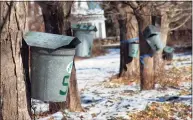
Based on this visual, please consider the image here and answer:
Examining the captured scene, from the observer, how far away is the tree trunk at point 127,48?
39.0ft

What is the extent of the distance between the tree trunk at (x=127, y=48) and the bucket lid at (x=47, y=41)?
8252 mm

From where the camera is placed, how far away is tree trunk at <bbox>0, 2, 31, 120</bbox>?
11.1 feet

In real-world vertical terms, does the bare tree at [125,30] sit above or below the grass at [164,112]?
above

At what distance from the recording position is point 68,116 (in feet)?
19.8

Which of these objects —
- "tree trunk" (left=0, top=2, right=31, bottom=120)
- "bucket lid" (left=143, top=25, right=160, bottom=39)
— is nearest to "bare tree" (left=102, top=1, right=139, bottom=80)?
"bucket lid" (left=143, top=25, right=160, bottom=39)

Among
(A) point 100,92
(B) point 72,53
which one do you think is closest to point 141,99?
(A) point 100,92

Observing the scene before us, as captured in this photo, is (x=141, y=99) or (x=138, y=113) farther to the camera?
(x=141, y=99)

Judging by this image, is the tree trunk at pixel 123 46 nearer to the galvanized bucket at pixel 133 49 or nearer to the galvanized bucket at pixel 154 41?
the galvanized bucket at pixel 133 49

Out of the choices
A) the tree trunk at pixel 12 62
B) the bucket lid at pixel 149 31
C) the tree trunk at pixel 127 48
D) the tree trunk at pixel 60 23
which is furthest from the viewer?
the tree trunk at pixel 127 48

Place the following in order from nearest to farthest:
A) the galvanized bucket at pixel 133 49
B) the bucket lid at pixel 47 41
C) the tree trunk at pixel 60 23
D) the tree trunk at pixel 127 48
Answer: the bucket lid at pixel 47 41
the tree trunk at pixel 60 23
the galvanized bucket at pixel 133 49
the tree trunk at pixel 127 48

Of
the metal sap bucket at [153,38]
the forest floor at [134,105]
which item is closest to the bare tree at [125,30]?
the forest floor at [134,105]

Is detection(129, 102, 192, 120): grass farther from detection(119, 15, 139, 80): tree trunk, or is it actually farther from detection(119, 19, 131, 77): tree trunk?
detection(119, 19, 131, 77): tree trunk

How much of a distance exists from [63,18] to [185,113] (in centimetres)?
268

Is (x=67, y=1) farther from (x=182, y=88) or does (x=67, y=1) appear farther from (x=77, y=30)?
(x=182, y=88)
